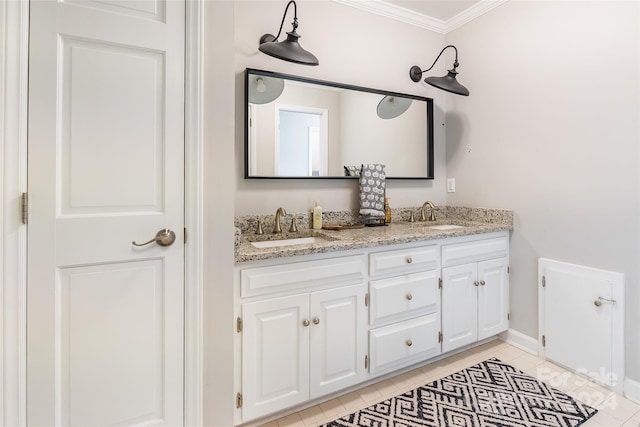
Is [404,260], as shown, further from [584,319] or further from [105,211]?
[105,211]

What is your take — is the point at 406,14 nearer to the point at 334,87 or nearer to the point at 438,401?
the point at 334,87

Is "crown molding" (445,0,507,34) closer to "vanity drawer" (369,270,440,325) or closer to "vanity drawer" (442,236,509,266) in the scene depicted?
"vanity drawer" (442,236,509,266)

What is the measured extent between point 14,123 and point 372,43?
2107 millimetres

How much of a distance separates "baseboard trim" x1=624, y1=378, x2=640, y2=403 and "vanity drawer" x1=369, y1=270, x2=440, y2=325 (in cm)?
102

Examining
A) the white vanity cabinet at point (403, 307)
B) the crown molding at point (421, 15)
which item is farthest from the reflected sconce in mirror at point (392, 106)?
the white vanity cabinet at point (403, 307)

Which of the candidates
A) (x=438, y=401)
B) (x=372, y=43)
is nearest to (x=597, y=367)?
(x=438, y=401)

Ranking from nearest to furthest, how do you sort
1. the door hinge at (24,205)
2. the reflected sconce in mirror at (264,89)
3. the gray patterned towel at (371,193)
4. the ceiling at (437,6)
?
the door hinge at (24,205) < the reflected sconce in mirror at (264,89) < the gray patterned towel at (371,193) < the ceiling at (437,6)

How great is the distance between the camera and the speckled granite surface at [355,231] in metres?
1.49

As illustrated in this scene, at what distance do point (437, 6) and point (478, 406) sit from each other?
2.61 metres

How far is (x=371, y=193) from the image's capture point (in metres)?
2.24

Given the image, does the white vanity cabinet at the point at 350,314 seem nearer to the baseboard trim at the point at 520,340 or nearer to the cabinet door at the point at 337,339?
the cabinet door at the point at 337,339

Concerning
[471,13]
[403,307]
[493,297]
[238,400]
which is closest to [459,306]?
[493,297]

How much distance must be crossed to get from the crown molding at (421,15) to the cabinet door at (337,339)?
1.94 metres

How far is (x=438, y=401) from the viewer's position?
1699 millimetres
